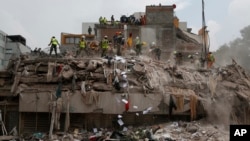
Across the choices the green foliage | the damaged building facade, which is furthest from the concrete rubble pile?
the green foliage

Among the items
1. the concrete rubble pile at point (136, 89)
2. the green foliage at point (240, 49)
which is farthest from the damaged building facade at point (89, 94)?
the green foliage at point (240, 49)

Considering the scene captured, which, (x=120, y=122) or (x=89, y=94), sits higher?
(x=89, y=94)

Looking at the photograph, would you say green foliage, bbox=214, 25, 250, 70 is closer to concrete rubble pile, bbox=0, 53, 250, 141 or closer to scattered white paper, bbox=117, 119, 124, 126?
concrete rubble pile, bbox=0, 53, 250, 141

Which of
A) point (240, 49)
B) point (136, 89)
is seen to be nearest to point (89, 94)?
point (136, 89)

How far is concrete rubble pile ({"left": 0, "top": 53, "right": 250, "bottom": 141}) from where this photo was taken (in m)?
16.5

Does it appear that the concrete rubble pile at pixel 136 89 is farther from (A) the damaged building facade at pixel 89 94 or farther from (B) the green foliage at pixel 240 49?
(B) the green foliage at pixel 240 49

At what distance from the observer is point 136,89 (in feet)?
55.1

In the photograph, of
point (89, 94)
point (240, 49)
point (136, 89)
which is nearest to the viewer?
point (89, 94)

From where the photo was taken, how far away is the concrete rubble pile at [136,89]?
16.5m

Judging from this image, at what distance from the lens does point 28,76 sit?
57.1 ft

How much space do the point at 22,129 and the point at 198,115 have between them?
7.54 m

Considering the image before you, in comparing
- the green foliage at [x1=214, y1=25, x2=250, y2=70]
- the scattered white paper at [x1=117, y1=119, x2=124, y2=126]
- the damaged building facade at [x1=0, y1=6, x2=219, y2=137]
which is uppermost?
A: the green foliage at [x1=214, y1=25, x2=250, y2=70]

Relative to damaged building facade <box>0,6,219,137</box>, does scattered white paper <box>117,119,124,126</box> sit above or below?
below

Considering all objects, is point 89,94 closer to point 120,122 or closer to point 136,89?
point 120,122
